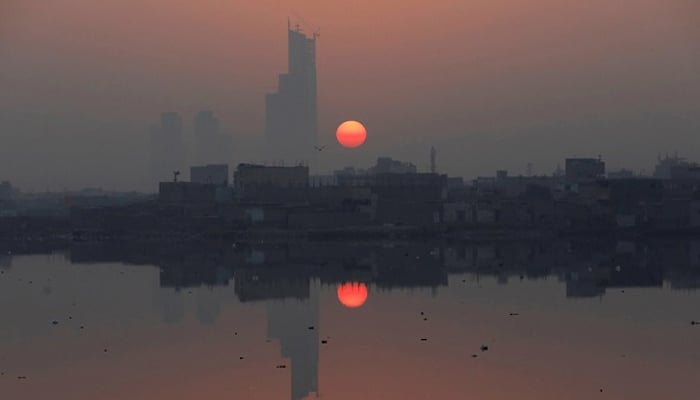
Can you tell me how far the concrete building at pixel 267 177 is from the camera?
142ft

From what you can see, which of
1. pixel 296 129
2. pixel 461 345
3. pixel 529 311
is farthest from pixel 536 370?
pixel 296 129

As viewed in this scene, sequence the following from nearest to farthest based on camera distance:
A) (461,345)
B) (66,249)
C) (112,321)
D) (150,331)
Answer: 1. (461,345)
2. (150,331)
3. (112,321)
4. (66,249)

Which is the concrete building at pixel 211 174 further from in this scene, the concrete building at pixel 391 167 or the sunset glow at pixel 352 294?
the sunset glow at pixel 352 294

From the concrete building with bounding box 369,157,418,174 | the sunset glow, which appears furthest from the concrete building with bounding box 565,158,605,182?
the sunset glow

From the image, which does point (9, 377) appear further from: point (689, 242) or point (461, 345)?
point (689, 242)

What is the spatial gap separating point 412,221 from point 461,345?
23939 millimetres

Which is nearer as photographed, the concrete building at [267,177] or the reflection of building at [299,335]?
the reflection of building at [299,335]

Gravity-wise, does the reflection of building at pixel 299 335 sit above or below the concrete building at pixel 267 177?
below

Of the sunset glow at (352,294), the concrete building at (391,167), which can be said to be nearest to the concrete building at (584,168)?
the concrete building at (391,167)

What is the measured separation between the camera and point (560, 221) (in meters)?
36.9

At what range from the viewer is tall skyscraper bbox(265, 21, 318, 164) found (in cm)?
7869

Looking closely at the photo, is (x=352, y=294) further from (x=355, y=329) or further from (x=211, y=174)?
(x=211, y=174)

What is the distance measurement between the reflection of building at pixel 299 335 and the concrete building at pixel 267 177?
24812 millimetres

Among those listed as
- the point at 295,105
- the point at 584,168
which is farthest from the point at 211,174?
the point at 295,105
